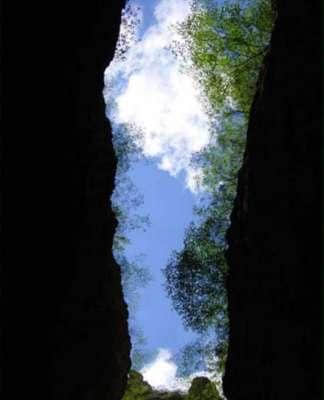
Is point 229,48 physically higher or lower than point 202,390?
higher

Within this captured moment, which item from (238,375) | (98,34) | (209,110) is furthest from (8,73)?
(209,110)

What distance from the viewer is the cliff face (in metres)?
13.7

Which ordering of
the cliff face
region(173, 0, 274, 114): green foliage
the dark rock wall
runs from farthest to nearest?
region(173, 0, 274, 114): green foliage → the dark rock wall → the cliff face

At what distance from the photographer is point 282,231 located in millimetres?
15500

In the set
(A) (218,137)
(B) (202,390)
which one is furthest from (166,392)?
(A) (218,137)

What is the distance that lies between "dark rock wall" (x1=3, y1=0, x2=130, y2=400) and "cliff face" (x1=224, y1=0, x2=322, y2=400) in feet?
19.7

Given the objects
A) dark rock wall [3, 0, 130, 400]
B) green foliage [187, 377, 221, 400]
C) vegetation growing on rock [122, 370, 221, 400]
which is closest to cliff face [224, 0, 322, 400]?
dark rock wall [3, 0, 130, 400]

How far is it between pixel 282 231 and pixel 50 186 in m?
7.69

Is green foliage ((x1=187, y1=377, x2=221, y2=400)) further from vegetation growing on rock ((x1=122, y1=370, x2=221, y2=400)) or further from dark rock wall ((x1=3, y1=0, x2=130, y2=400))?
dark rock wall ((x1=3, y1=0, x2=130, y2=400))

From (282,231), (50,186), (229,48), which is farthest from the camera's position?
(229,48)

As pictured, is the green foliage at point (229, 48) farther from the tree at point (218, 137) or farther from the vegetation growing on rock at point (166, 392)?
the vegetation growing on rock at point (166, 392)

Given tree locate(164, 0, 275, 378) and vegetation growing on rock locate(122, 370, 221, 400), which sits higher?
tree locate(164, 0, 275, 378)

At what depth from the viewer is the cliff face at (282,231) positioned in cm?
1366

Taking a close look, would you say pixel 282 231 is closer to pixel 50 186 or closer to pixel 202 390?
pixel 50 186
